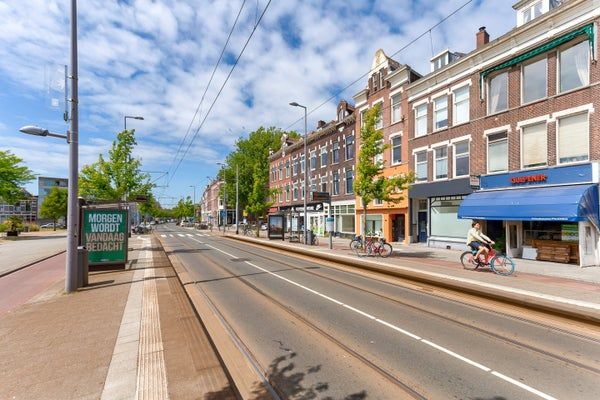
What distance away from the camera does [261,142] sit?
2391 inches

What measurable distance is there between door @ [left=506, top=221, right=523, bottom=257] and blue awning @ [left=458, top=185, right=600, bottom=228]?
1.39 m

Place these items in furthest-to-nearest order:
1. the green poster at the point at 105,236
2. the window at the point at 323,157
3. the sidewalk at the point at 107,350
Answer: the window at the point at 323,157 → the green poster at the point at 105,236 → the sidewalk at the point at 107,350

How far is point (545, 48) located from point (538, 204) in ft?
23.9

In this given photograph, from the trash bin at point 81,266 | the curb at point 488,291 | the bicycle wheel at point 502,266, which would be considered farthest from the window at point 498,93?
the trash bin at point 81,266

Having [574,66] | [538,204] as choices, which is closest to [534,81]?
[574,66]

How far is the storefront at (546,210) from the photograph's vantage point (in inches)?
505

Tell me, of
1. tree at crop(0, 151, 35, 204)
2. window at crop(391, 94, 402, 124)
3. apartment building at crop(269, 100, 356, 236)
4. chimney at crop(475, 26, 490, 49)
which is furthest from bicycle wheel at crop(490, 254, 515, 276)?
tree at crop(0, 151, 35, 204)

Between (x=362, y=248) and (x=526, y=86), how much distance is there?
11.4m

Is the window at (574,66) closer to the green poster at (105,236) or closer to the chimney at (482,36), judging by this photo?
the chimney at (482,36)

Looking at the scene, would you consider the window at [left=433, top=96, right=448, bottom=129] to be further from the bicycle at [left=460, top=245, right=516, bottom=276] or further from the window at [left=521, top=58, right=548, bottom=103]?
the bicycle at [left=460, top=245, right=516, bottom=276]

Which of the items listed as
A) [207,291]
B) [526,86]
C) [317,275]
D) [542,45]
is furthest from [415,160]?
[207,291]

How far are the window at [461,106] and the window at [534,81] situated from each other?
3.27 metres

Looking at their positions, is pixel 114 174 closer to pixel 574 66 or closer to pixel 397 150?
pixel 397 150

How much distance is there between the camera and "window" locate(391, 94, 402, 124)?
80.0ft
